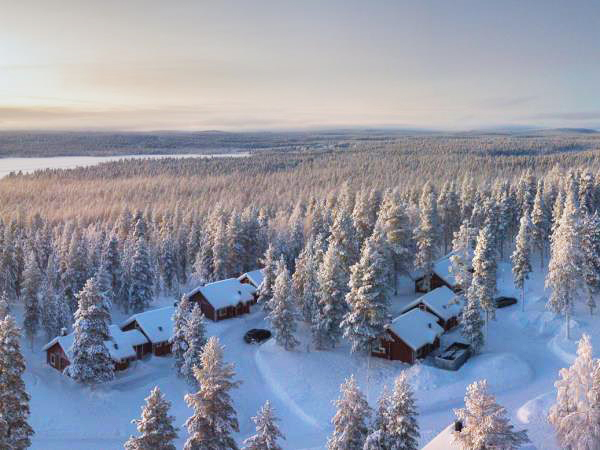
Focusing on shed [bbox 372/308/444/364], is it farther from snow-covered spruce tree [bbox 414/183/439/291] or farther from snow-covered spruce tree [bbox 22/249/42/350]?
snow-covered spruce tree [bbox 22/249/42/350]

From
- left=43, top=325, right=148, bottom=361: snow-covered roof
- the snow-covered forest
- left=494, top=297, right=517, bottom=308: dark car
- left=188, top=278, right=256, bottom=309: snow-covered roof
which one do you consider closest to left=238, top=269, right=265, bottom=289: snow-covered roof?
left=188, top=278, right=256, bottom=309: snow-covered roof

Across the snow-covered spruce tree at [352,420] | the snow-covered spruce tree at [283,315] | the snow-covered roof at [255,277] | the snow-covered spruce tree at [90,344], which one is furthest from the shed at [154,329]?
the snow-covered spruce tree at [352,420]

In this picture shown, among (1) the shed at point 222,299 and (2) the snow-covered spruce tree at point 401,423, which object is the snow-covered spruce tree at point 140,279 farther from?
(2) the snow-covered spruce tree at point 401,423

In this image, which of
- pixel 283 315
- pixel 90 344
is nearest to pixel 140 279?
pixel 90 344

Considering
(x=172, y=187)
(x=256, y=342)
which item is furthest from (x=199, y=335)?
(x=172, y=187)

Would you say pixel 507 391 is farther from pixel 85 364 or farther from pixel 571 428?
pixel 85 364
